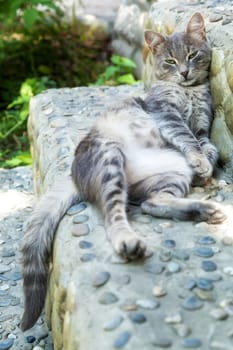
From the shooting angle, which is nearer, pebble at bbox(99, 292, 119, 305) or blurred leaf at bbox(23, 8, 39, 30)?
pebble at bbox(99, 292, 119, 305)

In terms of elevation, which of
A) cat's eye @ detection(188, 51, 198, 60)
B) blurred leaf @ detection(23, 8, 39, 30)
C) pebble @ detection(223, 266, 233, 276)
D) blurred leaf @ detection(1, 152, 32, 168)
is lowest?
blurred leaf @ detection(1, 152, 32, 168)

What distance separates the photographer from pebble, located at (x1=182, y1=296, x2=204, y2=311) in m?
1.93

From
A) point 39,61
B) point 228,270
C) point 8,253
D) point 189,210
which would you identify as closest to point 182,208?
point 189,210

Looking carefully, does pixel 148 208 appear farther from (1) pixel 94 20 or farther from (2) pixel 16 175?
(1) pixel 94 20

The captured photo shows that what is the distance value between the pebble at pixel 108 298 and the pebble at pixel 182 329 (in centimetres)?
22

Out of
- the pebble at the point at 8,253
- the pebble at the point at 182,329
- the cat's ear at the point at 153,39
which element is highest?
the cat's ear at the point at 153,39

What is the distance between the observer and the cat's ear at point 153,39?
3.24 meters

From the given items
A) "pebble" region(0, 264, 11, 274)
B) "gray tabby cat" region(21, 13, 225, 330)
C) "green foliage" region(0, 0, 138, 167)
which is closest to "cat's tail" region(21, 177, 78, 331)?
"gray tabby cat" region(21, 13, 225, 330)

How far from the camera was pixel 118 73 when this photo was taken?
21.1 ft

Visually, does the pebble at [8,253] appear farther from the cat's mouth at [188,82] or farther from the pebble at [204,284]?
the pebble at [204,284]

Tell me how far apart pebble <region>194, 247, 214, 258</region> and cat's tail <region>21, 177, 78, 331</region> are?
62 centimetres

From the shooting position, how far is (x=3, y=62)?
22.1 feet

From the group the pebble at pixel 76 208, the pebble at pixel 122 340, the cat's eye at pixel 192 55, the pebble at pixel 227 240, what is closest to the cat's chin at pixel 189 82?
the cat's eye at pixel 192 55

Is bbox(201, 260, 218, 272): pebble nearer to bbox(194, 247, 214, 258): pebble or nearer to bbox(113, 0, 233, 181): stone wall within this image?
bbox(194, 247, 214, 258): pebble
